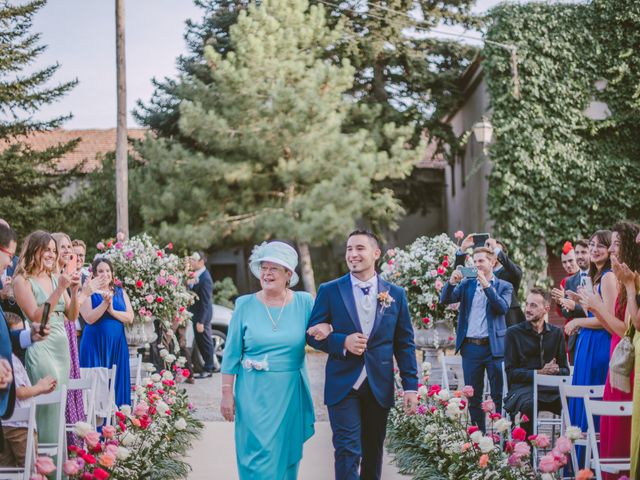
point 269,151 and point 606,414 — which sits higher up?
point 269,151

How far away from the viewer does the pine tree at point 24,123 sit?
20094mm

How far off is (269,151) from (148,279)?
9947mm

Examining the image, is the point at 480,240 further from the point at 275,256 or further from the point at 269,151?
the point at 269,151

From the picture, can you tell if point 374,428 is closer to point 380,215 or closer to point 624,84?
point 624,84

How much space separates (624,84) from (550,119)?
5.69ft

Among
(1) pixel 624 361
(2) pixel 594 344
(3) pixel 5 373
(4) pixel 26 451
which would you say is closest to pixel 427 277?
(2) pixel 594 344

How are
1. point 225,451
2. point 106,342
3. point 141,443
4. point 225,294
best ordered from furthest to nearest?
point 225,294 → point 225,451 → point 106,342 → point 141,443

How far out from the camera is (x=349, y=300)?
18.3 ft

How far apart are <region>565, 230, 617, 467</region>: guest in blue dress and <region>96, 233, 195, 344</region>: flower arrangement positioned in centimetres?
620

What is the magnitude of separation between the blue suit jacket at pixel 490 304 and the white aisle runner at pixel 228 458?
1.51 meters

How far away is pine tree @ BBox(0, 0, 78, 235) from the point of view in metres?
20.1

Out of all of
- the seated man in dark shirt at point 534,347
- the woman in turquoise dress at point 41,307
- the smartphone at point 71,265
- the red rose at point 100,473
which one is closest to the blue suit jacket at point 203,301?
the smartphone at point 71,265

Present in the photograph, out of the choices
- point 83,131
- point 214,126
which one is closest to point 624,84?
point 214,126

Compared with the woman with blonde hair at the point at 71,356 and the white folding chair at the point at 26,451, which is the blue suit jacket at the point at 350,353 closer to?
the white folding chair at the point at 26,451
